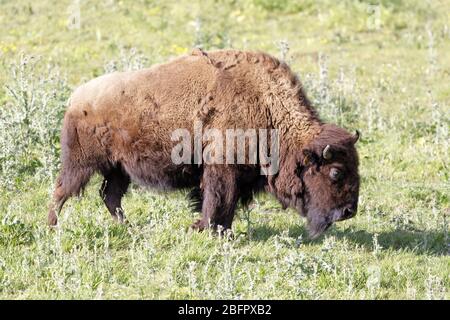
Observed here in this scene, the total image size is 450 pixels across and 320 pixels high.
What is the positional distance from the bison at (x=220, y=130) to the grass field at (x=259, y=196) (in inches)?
13.9

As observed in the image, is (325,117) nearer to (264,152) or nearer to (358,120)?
(358,120)

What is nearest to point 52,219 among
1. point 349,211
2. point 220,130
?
point 220,130

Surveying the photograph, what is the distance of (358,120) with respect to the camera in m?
11.6

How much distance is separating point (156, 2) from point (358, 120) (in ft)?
25.1

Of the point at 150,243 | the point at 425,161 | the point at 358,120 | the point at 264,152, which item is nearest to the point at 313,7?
the point at 358,120

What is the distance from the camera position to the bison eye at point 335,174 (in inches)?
277

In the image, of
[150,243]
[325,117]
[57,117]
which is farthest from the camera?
[325,117]

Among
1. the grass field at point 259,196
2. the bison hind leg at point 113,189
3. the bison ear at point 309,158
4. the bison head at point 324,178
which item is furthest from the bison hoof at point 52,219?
the bison ear at point 309,158

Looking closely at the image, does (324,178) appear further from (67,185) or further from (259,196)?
(67,185)

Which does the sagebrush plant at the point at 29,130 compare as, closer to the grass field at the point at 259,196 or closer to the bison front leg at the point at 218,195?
the grass field at the point at 259,196

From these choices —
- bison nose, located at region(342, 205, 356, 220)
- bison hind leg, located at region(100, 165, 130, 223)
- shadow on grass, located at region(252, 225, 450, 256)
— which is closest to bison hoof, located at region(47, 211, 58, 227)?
bison hind leg, located at region(100, 165, 130, 223)

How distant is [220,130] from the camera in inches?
276

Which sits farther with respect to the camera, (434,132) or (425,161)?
(434,132)
